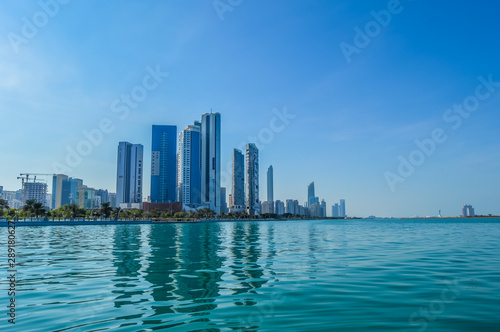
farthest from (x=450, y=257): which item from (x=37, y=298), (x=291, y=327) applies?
(x=37, y=298)

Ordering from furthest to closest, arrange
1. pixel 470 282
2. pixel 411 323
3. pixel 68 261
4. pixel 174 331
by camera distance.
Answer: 1. pixel 68 261
2. pixel 470 282
3. pixel 411 323
4. pixel 174 331

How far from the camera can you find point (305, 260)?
25.7m

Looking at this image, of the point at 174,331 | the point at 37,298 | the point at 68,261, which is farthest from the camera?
the point at 68,261

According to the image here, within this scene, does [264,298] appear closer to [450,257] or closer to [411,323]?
[411,323]

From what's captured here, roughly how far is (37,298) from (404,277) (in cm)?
1778

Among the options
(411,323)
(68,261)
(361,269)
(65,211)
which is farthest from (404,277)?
(65,211)

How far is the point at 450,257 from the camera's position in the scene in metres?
27.1

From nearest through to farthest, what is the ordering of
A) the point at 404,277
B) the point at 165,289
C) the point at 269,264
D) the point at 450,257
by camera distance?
1. the point at 165,289
2. the point at 404,277
3. the point at 269,264
4. the point at 450,257

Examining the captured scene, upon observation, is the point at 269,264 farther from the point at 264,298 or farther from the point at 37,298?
the point at 37,298

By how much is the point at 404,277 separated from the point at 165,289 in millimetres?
12689

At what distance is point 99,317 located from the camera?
10945 millimetres

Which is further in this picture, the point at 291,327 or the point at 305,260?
the point at 305,260

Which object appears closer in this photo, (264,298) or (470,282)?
(264,298)

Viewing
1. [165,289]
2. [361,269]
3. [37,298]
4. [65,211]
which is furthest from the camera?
[65,211]
